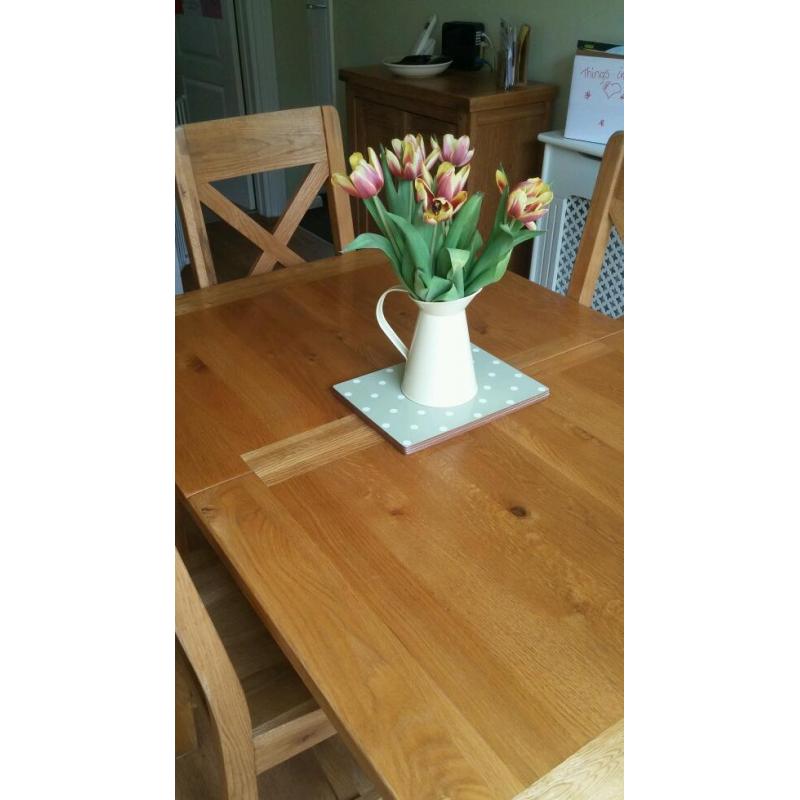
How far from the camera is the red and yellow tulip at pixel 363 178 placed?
0.92 metres

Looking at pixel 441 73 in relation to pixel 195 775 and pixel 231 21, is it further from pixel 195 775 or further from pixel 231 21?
pixel 195 775

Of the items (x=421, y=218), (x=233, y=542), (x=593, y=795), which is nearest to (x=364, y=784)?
(x=233, y=542)

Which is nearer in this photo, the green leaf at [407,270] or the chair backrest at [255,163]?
the green leaf at [407,270]

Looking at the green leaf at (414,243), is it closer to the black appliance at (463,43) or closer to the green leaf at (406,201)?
the green leaf at (406,201)

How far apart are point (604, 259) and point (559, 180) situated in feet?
1.09

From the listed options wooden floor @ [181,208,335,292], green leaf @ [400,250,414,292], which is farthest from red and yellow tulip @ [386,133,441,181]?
wooden floor @ [181,208,335,292]

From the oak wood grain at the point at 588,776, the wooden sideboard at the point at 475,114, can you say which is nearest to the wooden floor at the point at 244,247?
the wooden sideboard at the point at 475,114

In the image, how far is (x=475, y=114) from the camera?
2439 mm

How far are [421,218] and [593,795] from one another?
68 cm

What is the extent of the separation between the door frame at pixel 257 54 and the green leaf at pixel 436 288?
3.24 metres

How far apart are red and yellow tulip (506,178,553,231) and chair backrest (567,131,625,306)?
62cm

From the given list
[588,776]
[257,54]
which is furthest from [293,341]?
[257,54]

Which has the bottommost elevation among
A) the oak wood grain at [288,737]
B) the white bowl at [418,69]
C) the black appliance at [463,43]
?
the oak wood grain at [288,737]
